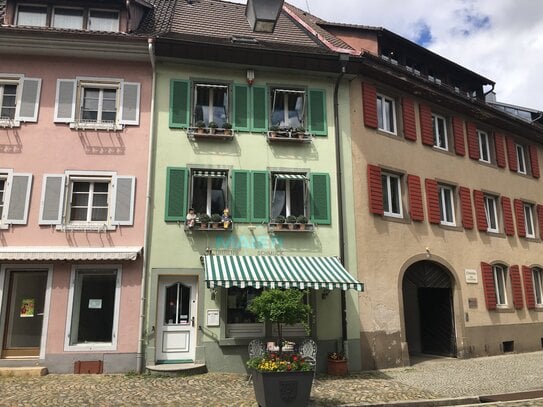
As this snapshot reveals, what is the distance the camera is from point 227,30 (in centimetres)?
1530

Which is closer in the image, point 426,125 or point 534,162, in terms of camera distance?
point 426,125

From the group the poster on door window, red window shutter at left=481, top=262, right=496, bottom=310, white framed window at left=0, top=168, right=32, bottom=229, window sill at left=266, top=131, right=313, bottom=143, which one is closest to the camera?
the poster on door window

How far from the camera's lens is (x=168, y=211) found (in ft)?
40.7

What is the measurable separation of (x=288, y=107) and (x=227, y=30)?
3.53 m

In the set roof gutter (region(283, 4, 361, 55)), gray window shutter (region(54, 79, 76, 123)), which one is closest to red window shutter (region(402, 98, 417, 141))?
roof gutter (region(283, 4, 361, 55))

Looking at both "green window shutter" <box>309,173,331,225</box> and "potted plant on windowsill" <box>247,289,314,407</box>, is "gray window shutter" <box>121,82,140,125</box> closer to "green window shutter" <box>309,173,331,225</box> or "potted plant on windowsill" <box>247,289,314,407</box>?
"green window shutter" <box>309,173,331,225</box>

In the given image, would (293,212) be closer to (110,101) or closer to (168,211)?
(168,211)

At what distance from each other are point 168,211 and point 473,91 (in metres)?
14.4

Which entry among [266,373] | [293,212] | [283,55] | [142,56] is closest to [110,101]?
[142,56]

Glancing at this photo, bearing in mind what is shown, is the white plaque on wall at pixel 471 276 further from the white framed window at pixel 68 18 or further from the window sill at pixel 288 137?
the white framed window at pixel 68 18

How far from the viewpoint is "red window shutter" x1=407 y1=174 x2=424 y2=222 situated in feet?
48.3

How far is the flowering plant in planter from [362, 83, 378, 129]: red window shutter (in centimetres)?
823

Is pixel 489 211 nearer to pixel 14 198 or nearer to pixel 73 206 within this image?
pixel 73 206

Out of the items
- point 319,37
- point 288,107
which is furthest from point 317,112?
point 319,37
